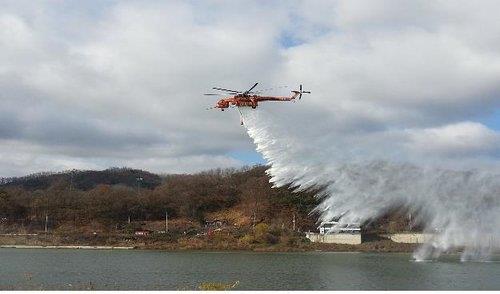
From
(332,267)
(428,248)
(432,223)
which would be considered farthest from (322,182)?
(428,248)

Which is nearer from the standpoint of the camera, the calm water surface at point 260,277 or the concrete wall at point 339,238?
the calm water surface at point 260,277

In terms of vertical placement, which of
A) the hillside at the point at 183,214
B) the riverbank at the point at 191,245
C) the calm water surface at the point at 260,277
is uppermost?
the hillside at the point at 183,214

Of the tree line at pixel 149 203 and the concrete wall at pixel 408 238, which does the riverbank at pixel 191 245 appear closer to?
the concrete wall at pixel 408 238

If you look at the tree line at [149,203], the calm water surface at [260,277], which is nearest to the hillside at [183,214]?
the tree line at [149,203]

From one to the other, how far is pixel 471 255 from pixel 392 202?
25.2 m

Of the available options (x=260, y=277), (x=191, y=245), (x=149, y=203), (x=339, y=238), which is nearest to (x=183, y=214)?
(x=149, y=203)

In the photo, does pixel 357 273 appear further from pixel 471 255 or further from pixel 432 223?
pixel 471 255

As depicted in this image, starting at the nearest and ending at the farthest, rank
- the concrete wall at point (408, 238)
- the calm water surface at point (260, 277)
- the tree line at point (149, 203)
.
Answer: the calm water surface at point (260, 277) → the concrete wall at point (408, 238) → the tree line at point (149, 203)

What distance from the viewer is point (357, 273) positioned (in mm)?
57062

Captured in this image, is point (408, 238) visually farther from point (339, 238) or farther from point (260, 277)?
point (260, 277)

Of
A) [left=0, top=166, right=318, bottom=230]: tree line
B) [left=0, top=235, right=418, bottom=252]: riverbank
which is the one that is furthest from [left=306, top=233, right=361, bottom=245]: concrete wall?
[left=0, top=166, right=318, bottom=230]: tree line

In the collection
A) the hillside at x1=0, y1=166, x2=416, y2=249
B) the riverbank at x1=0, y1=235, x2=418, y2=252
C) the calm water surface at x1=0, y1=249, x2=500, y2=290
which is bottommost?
the riverbank at x1=0, y1=235, x2=418, y2=252

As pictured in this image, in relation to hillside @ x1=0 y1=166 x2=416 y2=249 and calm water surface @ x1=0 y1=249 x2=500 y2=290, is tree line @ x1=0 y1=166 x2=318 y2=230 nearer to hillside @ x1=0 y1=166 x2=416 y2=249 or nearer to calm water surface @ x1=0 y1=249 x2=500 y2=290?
hillside @ x1=0 y1=166 x2=416 y2=249

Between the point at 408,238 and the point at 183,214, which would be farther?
the point at 183,214
